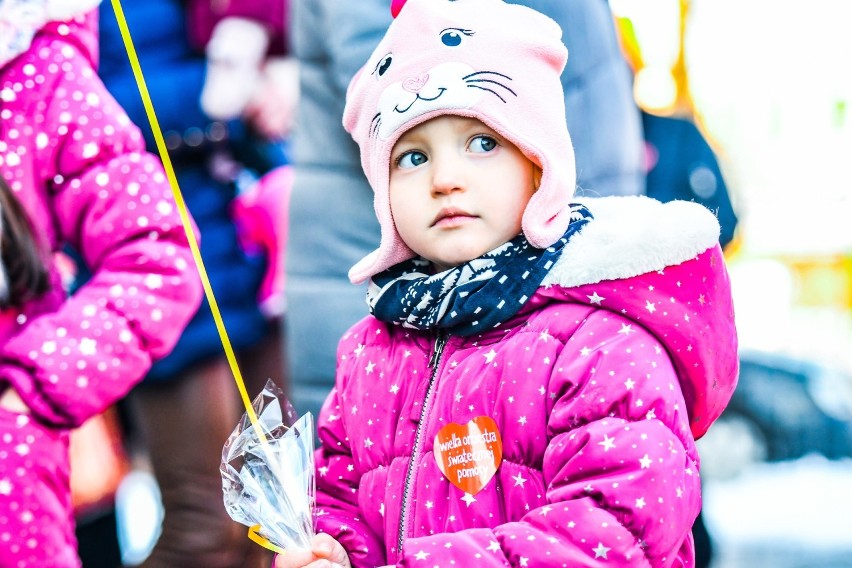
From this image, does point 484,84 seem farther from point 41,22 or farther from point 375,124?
point 41,22

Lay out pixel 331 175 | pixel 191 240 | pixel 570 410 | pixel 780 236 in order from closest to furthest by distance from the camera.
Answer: pixel 570 410
pixel 191 240
pixel 331 175
pixel 780 236

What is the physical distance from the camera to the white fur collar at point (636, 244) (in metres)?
1.34

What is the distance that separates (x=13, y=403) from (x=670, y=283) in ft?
3.69

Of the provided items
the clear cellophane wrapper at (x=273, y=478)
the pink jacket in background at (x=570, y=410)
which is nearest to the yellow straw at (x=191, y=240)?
the clear cellophane wrapper at (x=273, y=478)

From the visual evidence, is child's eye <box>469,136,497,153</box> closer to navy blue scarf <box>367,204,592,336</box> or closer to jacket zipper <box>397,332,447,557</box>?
navy blue scarf <box>367,204,592,336</box>

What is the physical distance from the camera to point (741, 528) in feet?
8.98

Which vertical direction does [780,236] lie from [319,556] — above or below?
below

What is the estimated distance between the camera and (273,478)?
4.78 ft

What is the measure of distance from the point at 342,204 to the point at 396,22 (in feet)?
2.40

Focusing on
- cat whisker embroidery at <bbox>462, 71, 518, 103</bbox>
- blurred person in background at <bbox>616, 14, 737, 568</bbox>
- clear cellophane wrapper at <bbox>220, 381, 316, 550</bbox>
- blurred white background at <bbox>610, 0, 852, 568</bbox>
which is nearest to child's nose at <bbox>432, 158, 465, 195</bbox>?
cat whisker embroidery at <bbox>462, 71, 518, 103</bbox>

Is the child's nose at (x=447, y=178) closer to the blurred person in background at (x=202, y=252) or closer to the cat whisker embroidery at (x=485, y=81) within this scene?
the cat whisker embroidery at (x=485, y=81)

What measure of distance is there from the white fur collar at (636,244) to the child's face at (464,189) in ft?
0.32

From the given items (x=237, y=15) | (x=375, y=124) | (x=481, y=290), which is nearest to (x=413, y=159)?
(x=375, y=124)

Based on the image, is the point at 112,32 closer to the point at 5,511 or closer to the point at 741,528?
the point at 5,511
